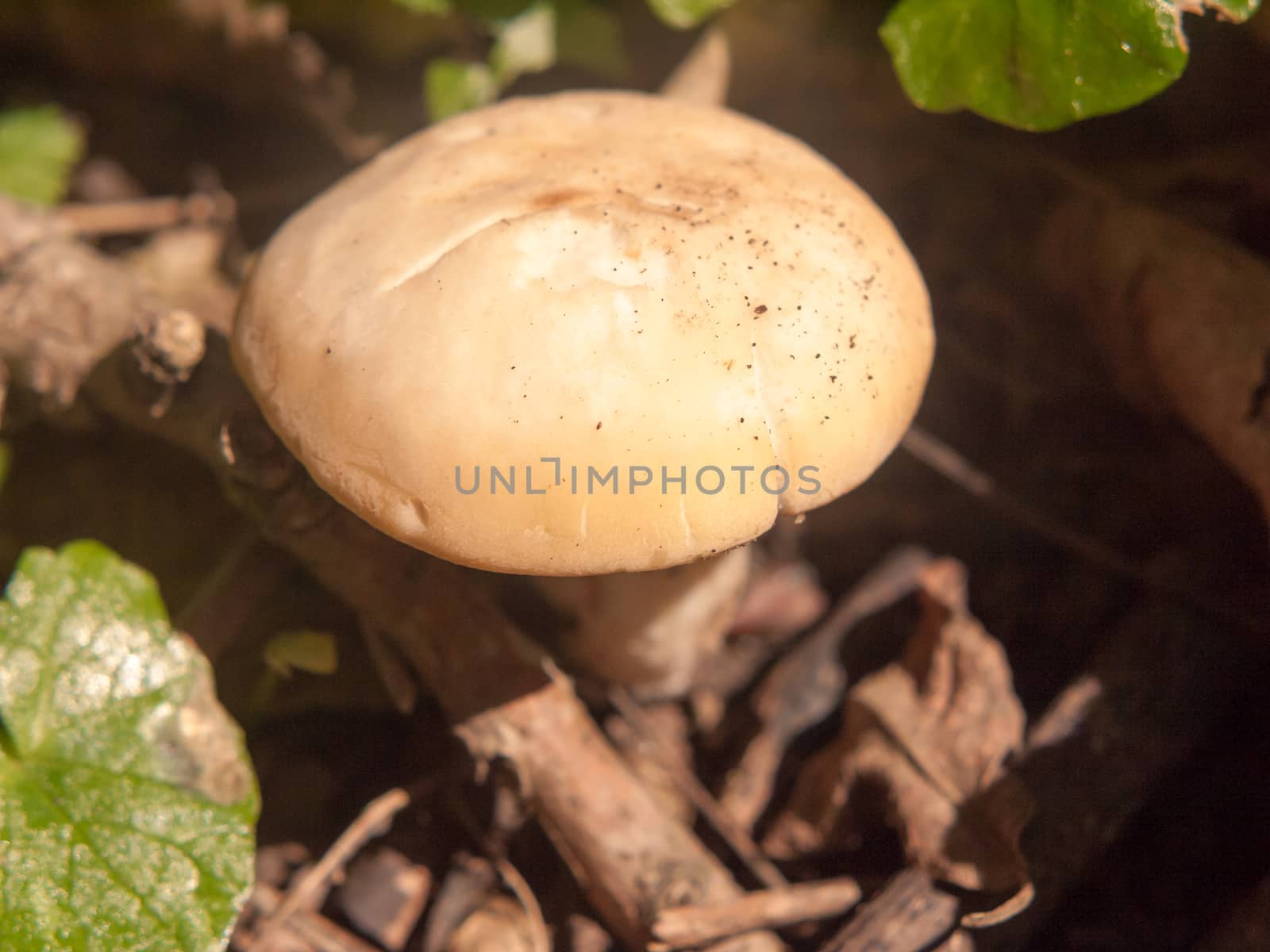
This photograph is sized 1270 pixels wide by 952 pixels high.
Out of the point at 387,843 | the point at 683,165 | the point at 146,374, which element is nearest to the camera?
the point at 683,165

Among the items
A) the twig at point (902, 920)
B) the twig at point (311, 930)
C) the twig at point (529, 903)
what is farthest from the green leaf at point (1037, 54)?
the twig at point (311, 930)

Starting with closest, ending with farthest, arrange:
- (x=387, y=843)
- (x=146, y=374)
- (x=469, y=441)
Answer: (x=469, y=441)
(x=146, y=374)
(x=387, y=843)

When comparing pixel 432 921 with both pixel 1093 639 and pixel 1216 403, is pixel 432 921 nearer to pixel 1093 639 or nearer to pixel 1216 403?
pixel 1093 639

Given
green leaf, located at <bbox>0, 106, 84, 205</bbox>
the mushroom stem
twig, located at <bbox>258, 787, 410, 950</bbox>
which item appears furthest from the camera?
green leaf, located at <bbox>0, 106, 84, 205</bbox>

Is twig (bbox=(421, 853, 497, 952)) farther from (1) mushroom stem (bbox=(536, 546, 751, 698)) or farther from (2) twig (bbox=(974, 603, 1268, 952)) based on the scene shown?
(2) twig (bbox=(974, 603, 1268, 952))

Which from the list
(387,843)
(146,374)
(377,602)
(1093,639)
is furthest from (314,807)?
(1093,639)

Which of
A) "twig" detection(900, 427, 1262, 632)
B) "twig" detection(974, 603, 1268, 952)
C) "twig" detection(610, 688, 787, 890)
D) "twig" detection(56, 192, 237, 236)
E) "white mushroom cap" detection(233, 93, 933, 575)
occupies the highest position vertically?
"white mushroom cap" detection(233, 93, 933, 575)

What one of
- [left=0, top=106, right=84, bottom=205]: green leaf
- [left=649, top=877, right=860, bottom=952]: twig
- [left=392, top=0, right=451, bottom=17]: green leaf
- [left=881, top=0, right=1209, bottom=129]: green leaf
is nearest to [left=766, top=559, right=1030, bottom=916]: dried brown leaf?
[left=649, top=877, right=860, bottom=952]: twig

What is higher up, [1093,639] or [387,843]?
[1093,639]
